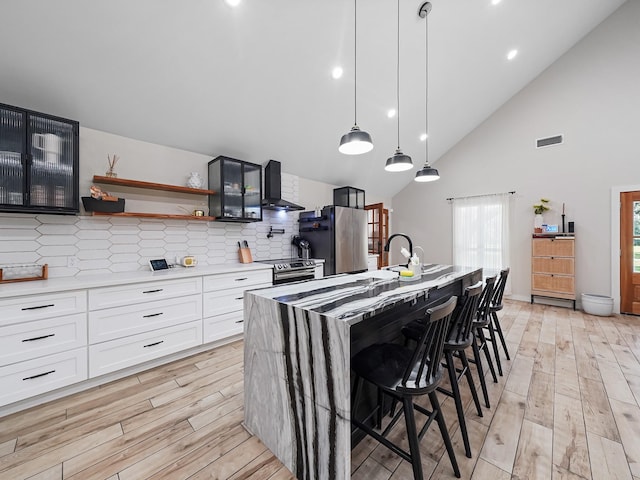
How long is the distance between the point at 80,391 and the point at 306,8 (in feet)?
12.9

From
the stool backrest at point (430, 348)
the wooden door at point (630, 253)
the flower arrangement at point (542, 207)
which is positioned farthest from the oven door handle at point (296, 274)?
the wooden door at point (630, 253)

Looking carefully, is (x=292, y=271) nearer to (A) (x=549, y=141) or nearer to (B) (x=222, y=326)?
(B) (x=222, y=326)

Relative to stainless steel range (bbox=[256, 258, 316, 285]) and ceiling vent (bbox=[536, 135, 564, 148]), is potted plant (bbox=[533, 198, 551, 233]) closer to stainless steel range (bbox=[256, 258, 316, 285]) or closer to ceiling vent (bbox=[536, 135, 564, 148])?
ceiling vent (bbox=[536, 135, 564, 148])

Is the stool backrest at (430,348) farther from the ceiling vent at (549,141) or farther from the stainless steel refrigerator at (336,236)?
the ceiling vent at (549,141)

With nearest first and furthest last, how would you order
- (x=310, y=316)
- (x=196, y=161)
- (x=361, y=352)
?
(x=310, y=316), (x=361, y=352), (x=196, y=161)

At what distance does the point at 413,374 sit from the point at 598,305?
4804 millimetres

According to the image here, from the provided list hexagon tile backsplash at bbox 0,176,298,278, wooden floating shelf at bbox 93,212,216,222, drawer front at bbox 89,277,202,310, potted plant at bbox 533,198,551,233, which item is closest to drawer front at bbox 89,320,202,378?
drawer front at bbox 89,277,202,310

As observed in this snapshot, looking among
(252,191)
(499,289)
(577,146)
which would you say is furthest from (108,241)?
(577,146)

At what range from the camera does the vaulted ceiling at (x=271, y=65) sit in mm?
2082

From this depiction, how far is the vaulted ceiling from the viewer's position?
6.83 feet

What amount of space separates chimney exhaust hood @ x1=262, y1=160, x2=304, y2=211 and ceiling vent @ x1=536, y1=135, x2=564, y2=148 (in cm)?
480

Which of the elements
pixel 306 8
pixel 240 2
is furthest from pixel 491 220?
pixel 240 2

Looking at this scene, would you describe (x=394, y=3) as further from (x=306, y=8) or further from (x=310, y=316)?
(x=310, y=316)

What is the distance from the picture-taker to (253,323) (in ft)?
5.25
